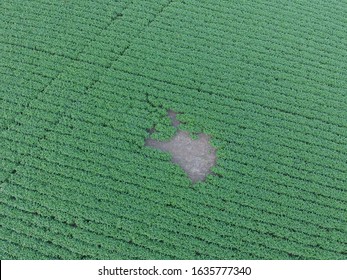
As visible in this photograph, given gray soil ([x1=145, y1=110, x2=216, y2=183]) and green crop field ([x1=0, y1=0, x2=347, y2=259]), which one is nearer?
green crop field ([x1=0, y1=0, x2=347, y2=259])

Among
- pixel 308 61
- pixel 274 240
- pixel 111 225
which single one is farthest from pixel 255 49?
pixel 111 225

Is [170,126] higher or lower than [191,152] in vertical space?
higher

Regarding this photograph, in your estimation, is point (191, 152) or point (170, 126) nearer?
point (191, 152)

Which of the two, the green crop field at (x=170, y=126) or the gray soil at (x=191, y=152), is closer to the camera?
the green crop field at (x=170, y=126)

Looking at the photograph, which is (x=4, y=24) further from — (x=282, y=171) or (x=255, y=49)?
(x=282, y=171)
